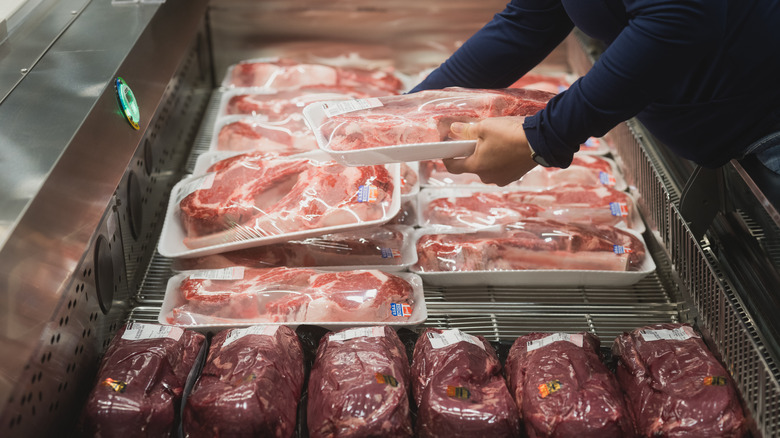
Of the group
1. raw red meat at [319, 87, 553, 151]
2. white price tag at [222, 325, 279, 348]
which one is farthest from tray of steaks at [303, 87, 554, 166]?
white price tag at [222, 325, 279, 348]

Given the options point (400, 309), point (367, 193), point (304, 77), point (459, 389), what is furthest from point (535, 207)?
point (304, 77)

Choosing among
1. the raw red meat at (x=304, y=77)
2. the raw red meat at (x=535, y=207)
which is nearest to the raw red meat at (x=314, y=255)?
the raw red meat at (x=535, y=207)

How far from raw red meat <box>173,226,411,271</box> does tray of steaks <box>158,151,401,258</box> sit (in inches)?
3.5

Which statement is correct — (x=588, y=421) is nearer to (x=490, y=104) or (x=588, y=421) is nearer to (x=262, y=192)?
(x=490, y=104)

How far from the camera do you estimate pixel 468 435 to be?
1802 millimetres

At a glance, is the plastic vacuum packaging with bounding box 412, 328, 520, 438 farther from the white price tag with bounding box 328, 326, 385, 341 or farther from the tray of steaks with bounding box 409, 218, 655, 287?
the tray of steaks with bounding box 409, 218, 655, 287

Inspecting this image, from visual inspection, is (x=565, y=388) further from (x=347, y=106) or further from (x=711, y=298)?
(x=347, y=106)

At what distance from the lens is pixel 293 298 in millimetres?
2346

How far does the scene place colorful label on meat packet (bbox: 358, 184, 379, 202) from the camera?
254cm

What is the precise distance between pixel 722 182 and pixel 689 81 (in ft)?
1.44

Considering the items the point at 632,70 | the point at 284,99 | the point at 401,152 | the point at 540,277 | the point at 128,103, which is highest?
the point at 632,70

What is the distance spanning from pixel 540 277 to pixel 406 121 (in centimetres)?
78

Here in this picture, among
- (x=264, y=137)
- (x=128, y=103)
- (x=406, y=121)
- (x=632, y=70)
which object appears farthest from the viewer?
(x=264, y=137)

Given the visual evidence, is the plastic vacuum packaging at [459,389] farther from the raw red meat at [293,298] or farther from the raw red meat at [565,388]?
the raw red meat at [293,298]
